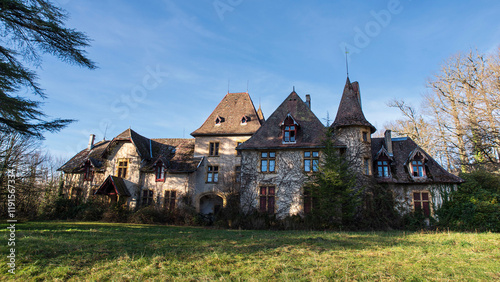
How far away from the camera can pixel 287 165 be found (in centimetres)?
2238

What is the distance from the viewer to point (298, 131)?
23.3 m

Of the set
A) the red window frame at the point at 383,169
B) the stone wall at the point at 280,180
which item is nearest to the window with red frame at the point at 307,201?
the stone wall at the point at 280,180

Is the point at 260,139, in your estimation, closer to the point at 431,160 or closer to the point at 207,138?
the point at 207,138

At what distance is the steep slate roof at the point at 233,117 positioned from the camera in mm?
26766

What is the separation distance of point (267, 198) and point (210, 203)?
6588 millimetres

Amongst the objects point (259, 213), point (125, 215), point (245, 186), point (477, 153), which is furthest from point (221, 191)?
point (477, 153)

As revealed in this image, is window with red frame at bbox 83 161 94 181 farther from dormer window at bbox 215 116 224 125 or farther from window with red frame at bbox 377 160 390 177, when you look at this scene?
window with red frame at bbox 377 160 390 177

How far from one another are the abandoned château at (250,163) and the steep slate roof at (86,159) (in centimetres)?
12

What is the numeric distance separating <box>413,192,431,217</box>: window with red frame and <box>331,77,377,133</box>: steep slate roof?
5451mm

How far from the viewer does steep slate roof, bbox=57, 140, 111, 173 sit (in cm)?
2792

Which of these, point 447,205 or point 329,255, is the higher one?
point 447,205

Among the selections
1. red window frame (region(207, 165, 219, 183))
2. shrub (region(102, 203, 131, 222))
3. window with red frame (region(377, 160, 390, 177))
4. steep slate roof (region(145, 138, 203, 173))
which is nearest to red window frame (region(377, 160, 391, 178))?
window with red frame (region(377, 160, 390, 177))

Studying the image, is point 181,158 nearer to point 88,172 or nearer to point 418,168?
point 88,172

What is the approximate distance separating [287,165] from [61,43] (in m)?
15.6
